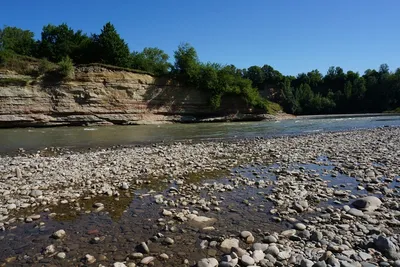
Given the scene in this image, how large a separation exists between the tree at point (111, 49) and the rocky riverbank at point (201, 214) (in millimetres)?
41965

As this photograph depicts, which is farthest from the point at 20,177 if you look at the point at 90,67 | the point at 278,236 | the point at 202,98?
the point at 202,98

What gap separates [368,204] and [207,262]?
3955 millimetres

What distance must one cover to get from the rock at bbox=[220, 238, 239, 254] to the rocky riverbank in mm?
23

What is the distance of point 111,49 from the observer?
47.5m

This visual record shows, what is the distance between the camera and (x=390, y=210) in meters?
5.36

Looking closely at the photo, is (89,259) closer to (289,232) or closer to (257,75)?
(289,232)

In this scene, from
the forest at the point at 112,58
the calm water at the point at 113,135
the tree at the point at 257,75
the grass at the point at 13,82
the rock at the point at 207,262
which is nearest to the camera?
the rock at the point at 207,262

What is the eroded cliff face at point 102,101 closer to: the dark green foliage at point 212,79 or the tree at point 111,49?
the dark green foliage at point 212,79

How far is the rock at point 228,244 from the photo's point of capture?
407cm

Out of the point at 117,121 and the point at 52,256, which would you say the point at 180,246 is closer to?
the point at 52,256

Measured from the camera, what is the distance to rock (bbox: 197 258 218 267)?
3586 mm

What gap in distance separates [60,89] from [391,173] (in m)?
37.9

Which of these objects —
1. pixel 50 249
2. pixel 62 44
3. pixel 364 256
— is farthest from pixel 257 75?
pixel 50 249

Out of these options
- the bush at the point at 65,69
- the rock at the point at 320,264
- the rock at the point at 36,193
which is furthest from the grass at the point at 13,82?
the rock at the point at 320,264
